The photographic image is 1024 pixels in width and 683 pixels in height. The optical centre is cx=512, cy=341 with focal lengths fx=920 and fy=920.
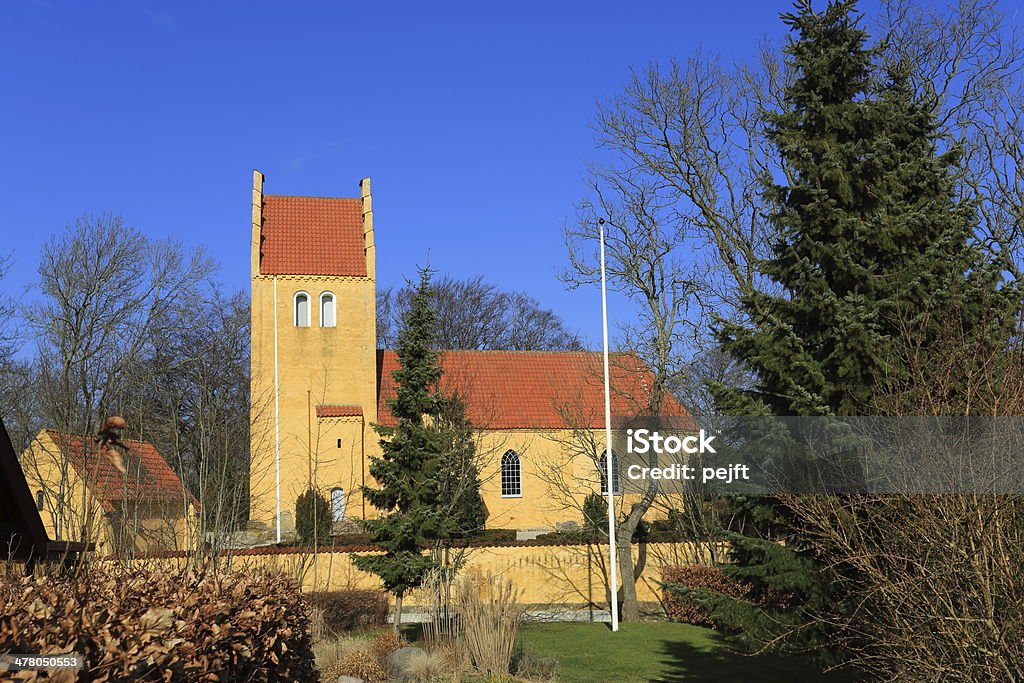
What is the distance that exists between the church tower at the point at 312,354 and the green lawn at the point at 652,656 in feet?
53.3

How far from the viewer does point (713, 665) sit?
661 inches

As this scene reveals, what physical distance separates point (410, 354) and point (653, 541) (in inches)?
423

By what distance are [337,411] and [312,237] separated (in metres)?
7.79

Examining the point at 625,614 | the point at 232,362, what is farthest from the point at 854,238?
the point at 232,362

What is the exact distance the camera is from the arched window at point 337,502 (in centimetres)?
3697

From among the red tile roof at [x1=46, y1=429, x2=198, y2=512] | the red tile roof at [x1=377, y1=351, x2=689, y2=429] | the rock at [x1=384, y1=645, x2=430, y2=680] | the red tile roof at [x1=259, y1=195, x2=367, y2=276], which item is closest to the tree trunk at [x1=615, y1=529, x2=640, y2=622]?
the rock at [x1=384, y1=645, x2=430, y2=680]

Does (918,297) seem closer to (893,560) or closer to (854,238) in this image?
(854,238)

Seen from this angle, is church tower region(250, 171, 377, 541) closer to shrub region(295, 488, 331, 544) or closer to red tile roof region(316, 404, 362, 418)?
red tile roof region(316, 404, 362, 418)

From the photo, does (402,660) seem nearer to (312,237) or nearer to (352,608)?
(352,608)

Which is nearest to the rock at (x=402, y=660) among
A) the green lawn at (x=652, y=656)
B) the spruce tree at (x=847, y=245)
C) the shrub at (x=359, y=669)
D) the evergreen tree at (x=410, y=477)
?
the shrub at (x=359, y=669)

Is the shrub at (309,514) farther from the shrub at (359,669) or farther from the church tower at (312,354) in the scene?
the shrub at (359,669)

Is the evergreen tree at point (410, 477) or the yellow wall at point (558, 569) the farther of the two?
the yellow wall at point (558, 569)

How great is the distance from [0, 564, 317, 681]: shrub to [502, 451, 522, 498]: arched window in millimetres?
29056

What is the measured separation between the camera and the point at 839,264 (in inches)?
459
